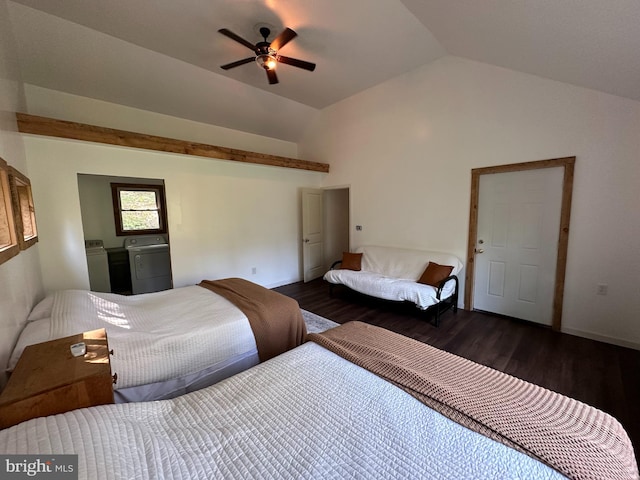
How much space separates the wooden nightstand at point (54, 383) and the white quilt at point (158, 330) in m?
0.40

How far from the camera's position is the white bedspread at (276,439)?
816mm

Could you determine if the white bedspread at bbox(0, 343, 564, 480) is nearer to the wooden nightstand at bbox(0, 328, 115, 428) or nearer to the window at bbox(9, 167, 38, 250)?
the wooden nightstand at bbox(0, 328, 115, 428)

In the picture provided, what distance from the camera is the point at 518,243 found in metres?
3.29

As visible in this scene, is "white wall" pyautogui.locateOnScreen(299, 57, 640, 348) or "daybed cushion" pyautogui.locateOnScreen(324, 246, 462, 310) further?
"daybed cushion" pyautogui.locateOnScreen(324, 246, 462, 310)

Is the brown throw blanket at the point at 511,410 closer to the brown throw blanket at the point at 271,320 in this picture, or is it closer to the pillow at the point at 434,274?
the brown throw blanket at the point at 271,320

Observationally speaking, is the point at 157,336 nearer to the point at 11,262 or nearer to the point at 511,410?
the point at 11,262

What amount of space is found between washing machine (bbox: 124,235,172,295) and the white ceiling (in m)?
2.42

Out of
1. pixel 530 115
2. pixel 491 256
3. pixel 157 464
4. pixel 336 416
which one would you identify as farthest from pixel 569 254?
pixel 157 464

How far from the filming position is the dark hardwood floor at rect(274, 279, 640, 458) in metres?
2.04

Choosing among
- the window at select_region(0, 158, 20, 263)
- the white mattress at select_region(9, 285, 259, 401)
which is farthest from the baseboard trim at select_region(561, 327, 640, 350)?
the window at select_region(0, 158, 20, 263)

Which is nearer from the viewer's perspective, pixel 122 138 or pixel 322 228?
pixel 122 138

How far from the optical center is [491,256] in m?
3.53

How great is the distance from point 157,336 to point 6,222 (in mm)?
1140

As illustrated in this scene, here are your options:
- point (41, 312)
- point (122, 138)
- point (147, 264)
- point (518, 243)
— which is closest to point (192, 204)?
point (122, 138)
